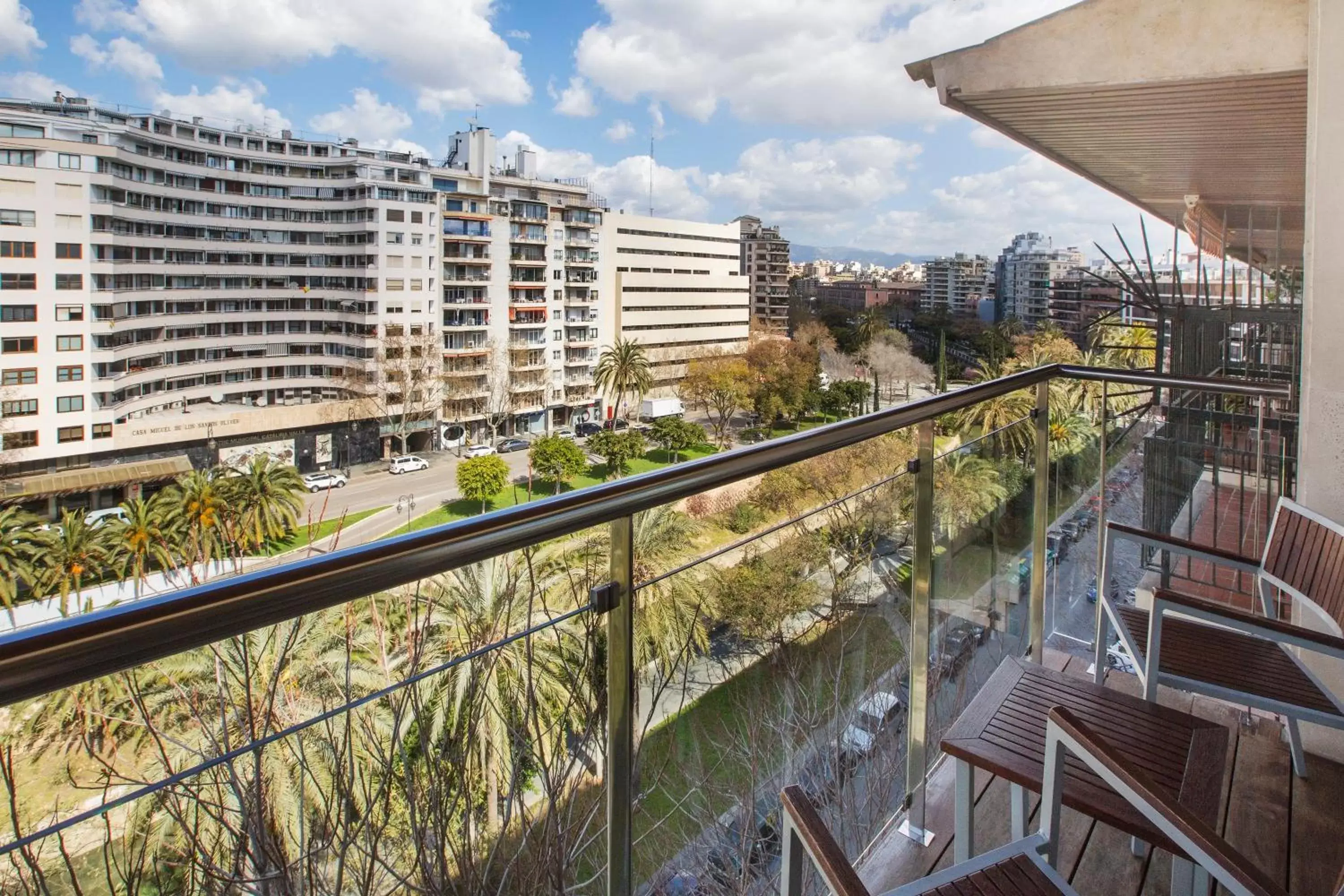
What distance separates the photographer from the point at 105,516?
24812 mm

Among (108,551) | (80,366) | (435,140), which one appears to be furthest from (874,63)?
(108,551)

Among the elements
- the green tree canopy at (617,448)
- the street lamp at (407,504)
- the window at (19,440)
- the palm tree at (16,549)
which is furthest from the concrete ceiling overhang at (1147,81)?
the window at (19,440)

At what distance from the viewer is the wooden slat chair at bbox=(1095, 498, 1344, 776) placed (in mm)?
1285

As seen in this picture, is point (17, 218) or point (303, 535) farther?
point (17, 218)

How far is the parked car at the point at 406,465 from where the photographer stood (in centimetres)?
3509

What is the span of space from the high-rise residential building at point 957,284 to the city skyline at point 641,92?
496 centimetres

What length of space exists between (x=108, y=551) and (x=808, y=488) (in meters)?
23.8

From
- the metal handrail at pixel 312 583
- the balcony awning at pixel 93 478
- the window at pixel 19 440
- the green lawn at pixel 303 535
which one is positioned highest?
the metal handrail at pixel 312 583

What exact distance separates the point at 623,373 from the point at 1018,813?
39683mm

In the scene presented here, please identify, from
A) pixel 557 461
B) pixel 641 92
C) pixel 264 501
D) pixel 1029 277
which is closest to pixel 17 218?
pixel 264 501

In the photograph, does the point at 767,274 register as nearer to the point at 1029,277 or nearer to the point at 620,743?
the point at 1029,277

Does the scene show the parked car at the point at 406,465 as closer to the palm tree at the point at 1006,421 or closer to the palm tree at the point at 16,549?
the palm tree at the point at 16,549

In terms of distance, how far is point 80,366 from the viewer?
1293 inches

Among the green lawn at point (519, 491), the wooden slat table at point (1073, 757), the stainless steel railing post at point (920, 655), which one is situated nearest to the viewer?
the wooden slat table at point (1073, 757)
